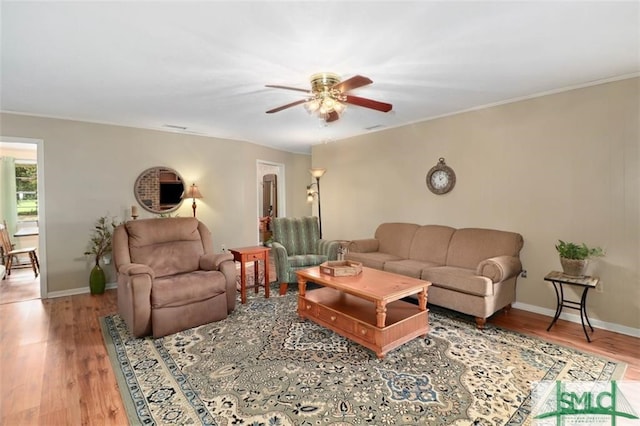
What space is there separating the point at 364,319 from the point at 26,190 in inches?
287

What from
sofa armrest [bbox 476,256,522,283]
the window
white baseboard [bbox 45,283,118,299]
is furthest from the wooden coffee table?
the window

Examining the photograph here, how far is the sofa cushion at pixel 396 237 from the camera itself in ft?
14.4

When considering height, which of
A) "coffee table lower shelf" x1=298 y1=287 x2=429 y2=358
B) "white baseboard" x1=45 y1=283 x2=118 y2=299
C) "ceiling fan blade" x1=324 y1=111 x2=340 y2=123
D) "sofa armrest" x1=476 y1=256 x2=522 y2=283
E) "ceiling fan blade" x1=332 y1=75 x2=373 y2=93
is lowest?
"white baseboard" x1=45 y1=283 x2=118 y2=299

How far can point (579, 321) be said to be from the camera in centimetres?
317

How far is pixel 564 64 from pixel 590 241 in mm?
1774

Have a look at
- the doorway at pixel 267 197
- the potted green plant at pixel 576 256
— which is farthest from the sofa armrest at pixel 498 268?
the doorway at pixel 267 197

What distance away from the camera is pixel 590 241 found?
10.2 feet

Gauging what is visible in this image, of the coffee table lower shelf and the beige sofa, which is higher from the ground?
the beige sofa

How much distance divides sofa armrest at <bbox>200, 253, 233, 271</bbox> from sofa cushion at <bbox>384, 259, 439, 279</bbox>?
1.95 m

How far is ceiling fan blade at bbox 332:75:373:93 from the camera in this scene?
2135 millimetres

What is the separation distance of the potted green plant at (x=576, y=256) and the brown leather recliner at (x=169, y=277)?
3.36 metres

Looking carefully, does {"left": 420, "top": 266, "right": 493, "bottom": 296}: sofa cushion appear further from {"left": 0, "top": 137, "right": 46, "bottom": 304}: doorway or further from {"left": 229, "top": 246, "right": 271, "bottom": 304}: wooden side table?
{"left": 0, "top": 137, "right": 46, "bottom": 304}: doorway

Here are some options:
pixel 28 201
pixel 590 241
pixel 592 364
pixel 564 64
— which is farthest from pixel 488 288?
pixel 28 201

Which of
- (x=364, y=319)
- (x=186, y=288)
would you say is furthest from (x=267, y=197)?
(x=364, y=319)
